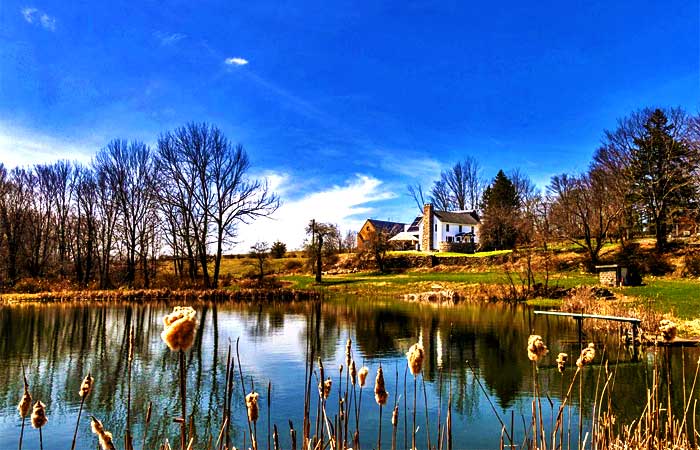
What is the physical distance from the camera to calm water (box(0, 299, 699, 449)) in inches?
346

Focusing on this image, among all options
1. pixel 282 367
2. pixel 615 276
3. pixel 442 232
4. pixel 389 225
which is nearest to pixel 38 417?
pixel 282 367

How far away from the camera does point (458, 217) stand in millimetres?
68812

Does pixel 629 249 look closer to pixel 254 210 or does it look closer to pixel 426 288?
pixel 426 288

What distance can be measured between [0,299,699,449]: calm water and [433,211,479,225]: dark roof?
41.9 m

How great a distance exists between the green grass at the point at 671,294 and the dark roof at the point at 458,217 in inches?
1339

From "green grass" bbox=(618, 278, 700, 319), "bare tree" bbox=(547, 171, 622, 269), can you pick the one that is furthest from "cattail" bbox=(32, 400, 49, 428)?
"bare tree" bbox=(547, 171, 622, 269)

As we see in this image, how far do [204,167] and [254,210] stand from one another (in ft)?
18.7

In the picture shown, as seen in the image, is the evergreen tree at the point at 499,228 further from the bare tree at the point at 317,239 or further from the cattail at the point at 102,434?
the cattail at the point at 102,434

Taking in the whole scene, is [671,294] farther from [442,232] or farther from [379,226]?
[379,226]

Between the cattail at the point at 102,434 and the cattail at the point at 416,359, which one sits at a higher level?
the cattail at the point at 416,359

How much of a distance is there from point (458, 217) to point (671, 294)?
44.6 meters

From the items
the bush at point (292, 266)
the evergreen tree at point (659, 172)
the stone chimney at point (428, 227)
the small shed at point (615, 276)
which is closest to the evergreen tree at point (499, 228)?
the stone chimney at point (428, 227)

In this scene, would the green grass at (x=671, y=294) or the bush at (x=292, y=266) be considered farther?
the bush at (x=292, y=266)

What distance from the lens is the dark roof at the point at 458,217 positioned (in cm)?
6644
